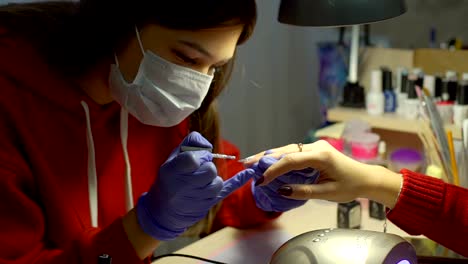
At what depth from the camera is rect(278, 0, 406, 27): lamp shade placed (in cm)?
104

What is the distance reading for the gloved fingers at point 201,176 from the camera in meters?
0.95

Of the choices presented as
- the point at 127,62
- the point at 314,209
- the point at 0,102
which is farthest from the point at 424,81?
the point at 0,102

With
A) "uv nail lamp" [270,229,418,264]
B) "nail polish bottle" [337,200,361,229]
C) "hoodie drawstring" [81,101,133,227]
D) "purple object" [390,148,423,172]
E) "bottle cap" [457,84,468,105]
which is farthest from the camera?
"bottle cap" [457,84,468,105]

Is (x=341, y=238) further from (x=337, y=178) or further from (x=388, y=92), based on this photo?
(x=388, y=92)

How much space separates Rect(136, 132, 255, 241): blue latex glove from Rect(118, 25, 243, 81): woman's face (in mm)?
147

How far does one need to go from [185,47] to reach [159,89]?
0.33ft

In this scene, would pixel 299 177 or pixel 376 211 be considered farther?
pixel 376 211

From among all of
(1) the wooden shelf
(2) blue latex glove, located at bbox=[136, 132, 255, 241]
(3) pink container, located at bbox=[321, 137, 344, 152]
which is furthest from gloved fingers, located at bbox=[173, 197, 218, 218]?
(1) the wooden shelf

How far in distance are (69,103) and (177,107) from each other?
0.63 ft

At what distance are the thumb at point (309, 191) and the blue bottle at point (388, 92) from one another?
0.80 meters

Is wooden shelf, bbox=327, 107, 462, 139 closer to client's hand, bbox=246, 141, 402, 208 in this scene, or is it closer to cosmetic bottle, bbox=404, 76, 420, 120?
cosmetic bottle, bbox=404, 76, 420, 120

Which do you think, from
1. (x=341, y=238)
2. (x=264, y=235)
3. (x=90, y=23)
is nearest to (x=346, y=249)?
(x=341, y=238)

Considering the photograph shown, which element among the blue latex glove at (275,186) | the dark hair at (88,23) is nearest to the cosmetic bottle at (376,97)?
the blue latex glove at (275,186)

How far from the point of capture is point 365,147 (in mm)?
1591
